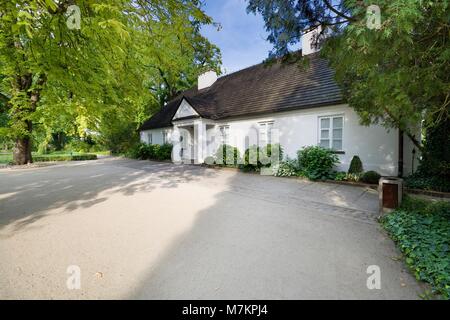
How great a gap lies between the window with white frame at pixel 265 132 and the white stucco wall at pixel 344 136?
25 cm

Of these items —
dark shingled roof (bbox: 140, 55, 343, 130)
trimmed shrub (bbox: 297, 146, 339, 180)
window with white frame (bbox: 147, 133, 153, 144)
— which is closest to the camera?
trimmed shrub (bbox: 297, 146, 339, 180)

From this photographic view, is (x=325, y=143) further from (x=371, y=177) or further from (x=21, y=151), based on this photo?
(x=21, y=151)

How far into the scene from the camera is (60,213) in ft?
17.8

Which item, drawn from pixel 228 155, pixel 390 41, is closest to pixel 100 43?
pixel 390 41

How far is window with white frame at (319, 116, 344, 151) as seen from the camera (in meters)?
10.3

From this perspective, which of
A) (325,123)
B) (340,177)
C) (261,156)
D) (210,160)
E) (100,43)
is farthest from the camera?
(210,160)

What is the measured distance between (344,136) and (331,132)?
62cm

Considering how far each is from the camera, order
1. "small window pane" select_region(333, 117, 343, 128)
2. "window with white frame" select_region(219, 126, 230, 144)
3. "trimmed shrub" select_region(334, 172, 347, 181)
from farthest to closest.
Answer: "window with white frame" select_region(219, 126, 230, 144) < "small window pane" select_region(333, 117, 343, 128) < "trimmed shrub" select_region(334, 172, 347, 181)

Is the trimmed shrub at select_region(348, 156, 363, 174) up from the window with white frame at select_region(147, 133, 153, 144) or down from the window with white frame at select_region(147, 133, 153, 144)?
down

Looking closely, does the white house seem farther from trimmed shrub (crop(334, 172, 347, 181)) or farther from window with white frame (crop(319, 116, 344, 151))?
trimmed shrub (crop(334, 172, 347, 181))

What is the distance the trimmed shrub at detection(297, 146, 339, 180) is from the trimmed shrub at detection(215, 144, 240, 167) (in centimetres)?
417

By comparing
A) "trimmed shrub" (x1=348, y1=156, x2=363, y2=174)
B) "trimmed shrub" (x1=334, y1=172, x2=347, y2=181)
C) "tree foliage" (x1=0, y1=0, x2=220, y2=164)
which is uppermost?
"tree foliage" (x1=0, y1=0, x2=220, y2=164)

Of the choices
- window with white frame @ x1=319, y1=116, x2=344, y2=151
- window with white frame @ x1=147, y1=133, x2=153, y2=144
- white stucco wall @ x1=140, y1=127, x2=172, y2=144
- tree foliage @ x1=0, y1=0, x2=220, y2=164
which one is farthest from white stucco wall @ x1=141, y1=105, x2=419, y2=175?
window with white frame @ x1=147, y1=133, x2=153, y2=144

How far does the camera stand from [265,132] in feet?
42.8
